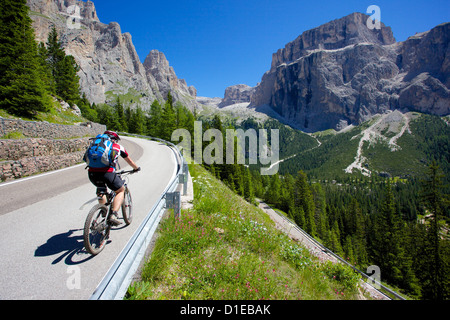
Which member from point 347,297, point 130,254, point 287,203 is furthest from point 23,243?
point 287,203

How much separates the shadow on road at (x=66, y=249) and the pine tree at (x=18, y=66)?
71.7 ft

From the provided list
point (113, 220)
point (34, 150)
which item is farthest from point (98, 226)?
point (34, 150)

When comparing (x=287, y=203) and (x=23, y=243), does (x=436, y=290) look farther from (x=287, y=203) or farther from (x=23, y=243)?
(x=23, y=243)

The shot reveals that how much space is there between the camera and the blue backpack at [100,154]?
14.0 feet

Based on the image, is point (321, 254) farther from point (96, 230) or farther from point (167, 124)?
point (167, 124)

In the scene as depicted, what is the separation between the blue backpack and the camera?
14.0 ft

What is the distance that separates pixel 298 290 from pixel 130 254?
3542 millimetres

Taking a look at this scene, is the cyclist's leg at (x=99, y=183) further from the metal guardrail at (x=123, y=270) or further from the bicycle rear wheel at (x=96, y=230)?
the metal guardrail at (x=123, y=270)

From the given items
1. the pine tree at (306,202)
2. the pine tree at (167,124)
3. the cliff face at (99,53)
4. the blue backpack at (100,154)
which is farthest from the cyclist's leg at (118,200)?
the cliff face at (99,53)

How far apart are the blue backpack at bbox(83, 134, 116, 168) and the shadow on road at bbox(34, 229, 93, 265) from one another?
1.81 m

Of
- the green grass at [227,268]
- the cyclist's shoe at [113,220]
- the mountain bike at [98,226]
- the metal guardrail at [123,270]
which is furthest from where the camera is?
the cyclist's shoe at [113,220]

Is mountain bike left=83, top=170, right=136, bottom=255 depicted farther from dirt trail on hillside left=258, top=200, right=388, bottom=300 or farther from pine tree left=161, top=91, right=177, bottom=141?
pine tree left=161, top=91, right=177, bottom=141

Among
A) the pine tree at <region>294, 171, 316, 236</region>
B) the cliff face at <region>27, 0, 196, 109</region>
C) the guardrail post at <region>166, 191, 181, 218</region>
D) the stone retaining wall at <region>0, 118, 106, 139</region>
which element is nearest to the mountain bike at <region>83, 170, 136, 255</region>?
the guardrail post at <region>166, 191, 181, 218</region>

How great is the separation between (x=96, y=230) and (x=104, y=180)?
1.15 metres
